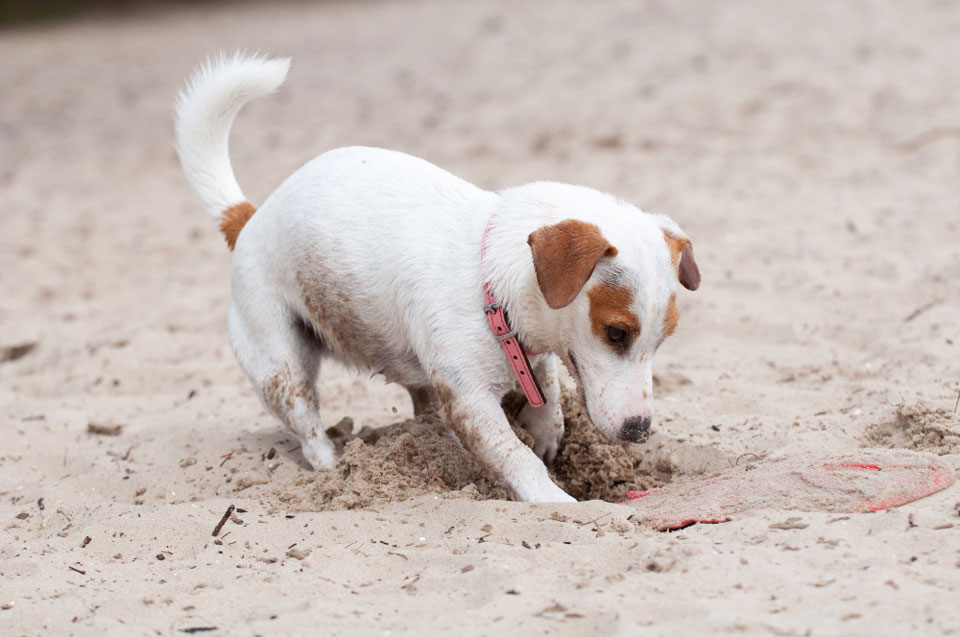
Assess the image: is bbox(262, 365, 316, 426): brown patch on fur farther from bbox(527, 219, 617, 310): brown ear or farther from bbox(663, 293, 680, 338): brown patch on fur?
bbox(663, 293, 680, 338): brown patch on fur

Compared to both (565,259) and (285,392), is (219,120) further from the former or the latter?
(565,259)

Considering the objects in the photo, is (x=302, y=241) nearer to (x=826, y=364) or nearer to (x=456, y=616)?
(x=456, y=616)

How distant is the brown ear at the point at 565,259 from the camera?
3.41m

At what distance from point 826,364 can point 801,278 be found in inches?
48.1

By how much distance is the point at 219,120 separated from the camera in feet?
15.9

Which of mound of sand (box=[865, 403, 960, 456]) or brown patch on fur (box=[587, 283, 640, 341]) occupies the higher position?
brown patch on fur (box=[587, 283, 640, 341])

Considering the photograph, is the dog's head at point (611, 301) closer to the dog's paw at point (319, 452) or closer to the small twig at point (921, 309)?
the dog's paw at point (319, 452)

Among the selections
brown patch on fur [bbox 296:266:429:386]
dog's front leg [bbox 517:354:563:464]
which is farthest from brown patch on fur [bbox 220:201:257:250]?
dog's front leg [bbox 517:354:563:464]

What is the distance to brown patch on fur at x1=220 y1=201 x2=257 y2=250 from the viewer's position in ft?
16.0

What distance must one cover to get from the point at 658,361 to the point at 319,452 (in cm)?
186

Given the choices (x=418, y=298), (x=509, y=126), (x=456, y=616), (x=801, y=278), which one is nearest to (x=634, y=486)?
(x=418, y=298)

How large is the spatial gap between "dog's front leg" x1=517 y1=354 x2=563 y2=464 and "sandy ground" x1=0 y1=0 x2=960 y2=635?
0.41 metres

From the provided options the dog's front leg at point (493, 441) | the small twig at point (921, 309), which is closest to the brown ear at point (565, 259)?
the dog's front leg at point (493, 441)

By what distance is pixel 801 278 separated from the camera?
6043mm
